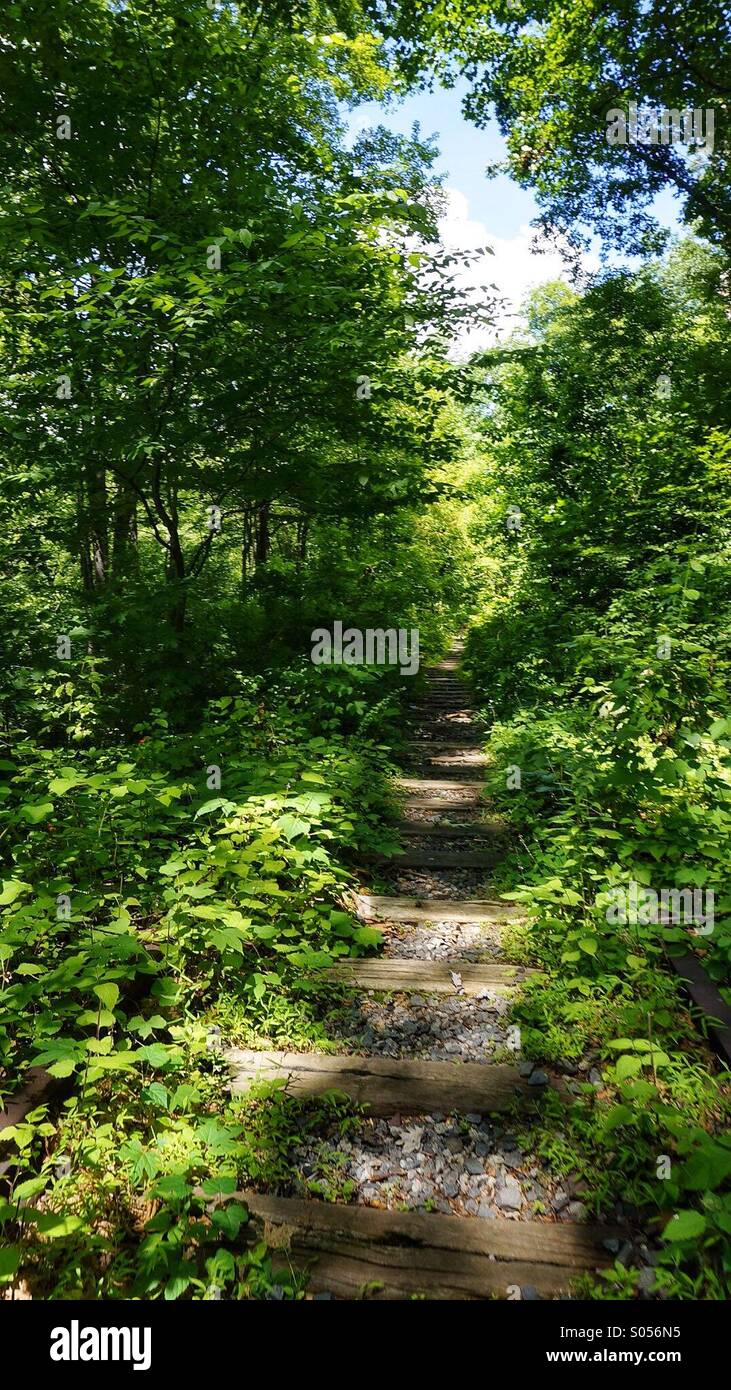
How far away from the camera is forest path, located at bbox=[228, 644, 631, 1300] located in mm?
2234

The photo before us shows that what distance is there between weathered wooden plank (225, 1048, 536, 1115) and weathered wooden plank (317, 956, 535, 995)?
0.61 meters

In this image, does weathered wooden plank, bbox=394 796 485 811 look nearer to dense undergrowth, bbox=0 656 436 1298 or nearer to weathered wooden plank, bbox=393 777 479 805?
weathered wooden plank, bbox=393 777 479 805

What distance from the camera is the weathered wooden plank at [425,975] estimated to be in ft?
12.3

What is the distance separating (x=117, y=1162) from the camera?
8.20 ft

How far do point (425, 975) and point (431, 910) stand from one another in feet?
2.78

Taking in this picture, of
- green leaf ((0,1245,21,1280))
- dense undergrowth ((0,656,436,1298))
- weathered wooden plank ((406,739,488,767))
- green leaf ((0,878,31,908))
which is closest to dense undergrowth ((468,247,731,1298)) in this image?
weathered wooden plank ((406,739,488,767))

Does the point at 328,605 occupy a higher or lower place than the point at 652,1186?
higher

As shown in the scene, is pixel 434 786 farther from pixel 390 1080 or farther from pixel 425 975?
pixel 390 1080

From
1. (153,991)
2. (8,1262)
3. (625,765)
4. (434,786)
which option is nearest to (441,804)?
(434,786)

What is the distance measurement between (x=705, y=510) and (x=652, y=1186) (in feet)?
24.5

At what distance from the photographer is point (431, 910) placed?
469cm

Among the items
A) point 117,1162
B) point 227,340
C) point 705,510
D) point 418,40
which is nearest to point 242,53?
point 227,340
